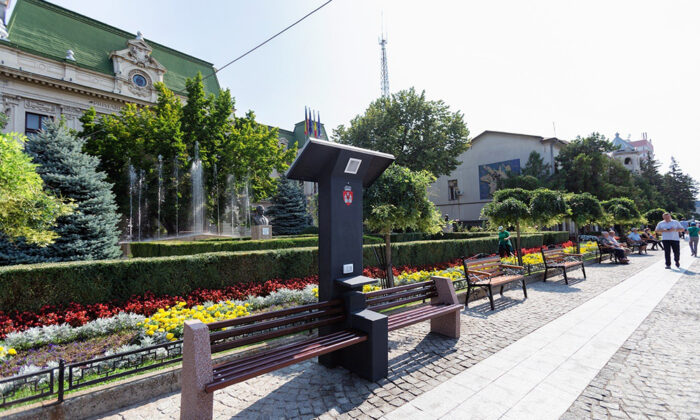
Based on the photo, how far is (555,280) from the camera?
31.9 ft

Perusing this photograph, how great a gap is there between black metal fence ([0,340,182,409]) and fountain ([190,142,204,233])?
20.0 m

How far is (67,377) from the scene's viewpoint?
330 centimetres

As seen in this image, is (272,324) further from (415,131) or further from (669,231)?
(415,131)

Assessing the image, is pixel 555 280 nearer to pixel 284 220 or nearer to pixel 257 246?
pixel 257 246

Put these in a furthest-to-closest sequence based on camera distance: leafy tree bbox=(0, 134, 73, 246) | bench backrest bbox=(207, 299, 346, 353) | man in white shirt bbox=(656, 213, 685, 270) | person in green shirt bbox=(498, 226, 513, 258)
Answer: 1. person in green shirt bbox=(498, 226, 513, 258)
2. man in white shirt bbox=(656, 213, 685, 270)
3. leafy tree bbox=(0, 134, 73, 246)
4. bench backrest bbox=(207, 299, 346, 353)

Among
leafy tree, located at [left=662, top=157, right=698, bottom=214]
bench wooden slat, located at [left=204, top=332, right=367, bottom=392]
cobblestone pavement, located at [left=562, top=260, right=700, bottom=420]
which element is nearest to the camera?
bench wooden slat, located at [left=204, top=332, right=367, bottom=392]

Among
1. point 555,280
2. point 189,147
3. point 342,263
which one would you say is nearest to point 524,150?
point 555,280

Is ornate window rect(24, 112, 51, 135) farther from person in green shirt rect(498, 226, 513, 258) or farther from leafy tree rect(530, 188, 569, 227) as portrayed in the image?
leafy tree rect(530, 188, 569, 227)

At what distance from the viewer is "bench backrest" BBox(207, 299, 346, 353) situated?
9.19 feet

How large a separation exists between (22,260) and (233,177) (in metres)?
15.0

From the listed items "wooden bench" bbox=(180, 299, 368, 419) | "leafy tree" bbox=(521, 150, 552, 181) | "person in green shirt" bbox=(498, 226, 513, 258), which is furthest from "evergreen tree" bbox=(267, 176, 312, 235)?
"wooden bench" bbox=(180, 299, 368, 419)

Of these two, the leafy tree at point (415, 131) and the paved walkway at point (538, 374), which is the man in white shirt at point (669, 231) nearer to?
the paved walkway at point (538, 374)

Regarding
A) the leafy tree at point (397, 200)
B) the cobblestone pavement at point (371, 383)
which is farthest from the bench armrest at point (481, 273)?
the leafy tree at point (397, 200)

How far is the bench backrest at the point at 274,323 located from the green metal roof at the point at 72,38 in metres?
34.8
